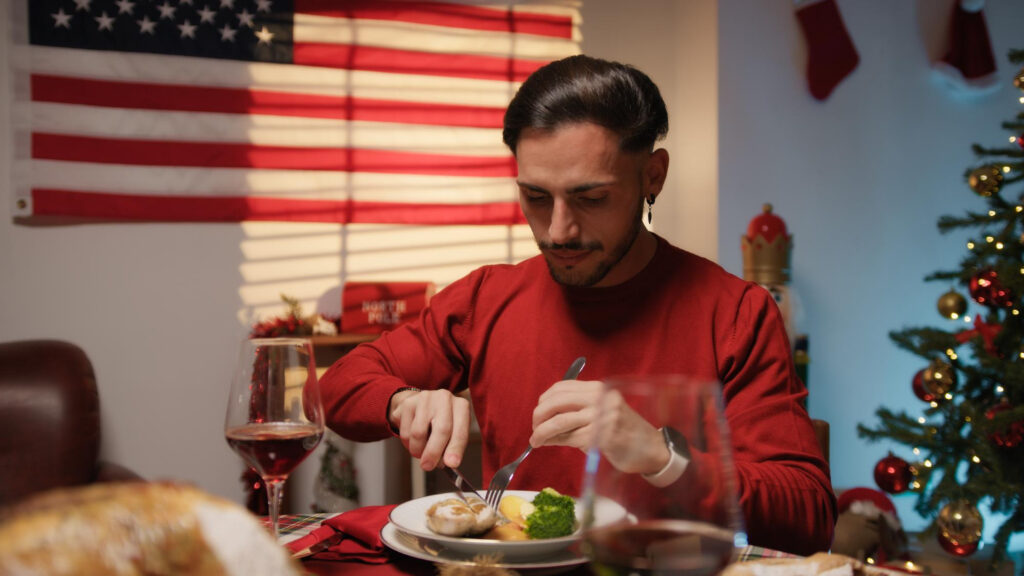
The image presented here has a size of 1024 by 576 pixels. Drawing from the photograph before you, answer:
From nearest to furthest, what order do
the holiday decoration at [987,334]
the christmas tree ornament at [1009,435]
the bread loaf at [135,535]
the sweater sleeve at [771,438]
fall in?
the bread loaf at [135,535] → the sweater sleeve at [771,438] → the christmas tree ornament at [1009,435] → the holiday decoration at [987,334]

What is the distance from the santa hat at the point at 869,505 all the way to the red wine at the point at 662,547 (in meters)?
2.74

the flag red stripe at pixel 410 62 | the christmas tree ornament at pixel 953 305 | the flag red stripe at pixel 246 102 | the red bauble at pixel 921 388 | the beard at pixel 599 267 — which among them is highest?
the flag red stripe at pixel 410 62

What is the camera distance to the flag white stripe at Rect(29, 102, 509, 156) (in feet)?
9.63

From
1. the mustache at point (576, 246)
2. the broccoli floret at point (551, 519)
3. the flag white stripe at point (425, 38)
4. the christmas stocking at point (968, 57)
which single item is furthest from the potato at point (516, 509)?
the christmas stocking at point (968, 57)

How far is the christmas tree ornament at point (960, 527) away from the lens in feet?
8.41

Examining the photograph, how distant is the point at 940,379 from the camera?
266cm

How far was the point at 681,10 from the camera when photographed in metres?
3.58

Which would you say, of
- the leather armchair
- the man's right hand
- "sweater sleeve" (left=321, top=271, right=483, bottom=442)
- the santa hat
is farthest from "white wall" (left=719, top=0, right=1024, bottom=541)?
the man's right hand

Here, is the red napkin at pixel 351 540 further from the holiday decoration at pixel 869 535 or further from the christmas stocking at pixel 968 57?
the christmas stocking at pixel 968 57

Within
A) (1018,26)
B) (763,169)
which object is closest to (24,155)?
(763,169)

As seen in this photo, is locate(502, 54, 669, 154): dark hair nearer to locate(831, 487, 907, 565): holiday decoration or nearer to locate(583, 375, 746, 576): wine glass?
locate(583, 375, 746, 576): wine glass

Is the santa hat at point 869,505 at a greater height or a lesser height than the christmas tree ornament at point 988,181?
Answer: lesser

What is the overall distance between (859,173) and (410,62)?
1.97 meters

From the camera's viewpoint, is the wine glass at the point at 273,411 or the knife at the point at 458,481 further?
the knife at the point at 458,481
